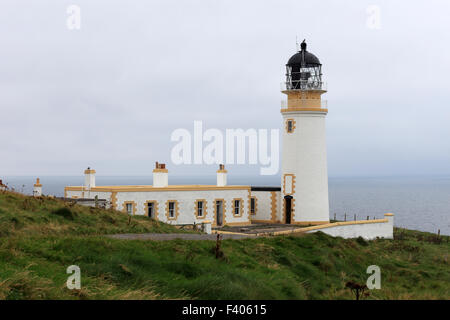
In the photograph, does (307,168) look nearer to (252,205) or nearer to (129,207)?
(252,205)

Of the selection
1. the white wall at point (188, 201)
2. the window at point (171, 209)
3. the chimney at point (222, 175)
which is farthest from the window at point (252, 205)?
the window at point (171, 209)

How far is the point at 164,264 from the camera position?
45.2 feet

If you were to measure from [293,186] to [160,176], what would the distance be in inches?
367

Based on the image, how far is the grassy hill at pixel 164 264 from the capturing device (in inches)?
437

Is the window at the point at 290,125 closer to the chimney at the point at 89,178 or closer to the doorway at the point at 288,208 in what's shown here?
the doorway at the point at 288,208

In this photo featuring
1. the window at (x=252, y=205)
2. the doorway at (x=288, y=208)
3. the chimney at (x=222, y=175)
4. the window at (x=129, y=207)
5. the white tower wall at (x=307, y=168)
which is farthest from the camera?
the window at (x=252, y=205)

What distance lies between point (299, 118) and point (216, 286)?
26573 millimetres

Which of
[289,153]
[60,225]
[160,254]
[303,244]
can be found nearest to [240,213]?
[289,153]

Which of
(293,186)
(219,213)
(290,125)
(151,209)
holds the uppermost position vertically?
(290,125)

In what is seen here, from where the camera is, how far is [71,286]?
1033cm

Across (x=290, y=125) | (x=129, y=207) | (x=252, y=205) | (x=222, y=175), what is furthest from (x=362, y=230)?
(x=129, y=207)

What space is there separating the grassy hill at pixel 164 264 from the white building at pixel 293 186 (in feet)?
31.9

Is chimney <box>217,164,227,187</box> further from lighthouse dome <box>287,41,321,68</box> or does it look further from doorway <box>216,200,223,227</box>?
lighthouse dome <box>287,41,321,68</box>

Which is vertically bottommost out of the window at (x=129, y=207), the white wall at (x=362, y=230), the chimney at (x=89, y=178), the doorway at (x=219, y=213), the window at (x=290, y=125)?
the white wall at (x=362, y=230)
